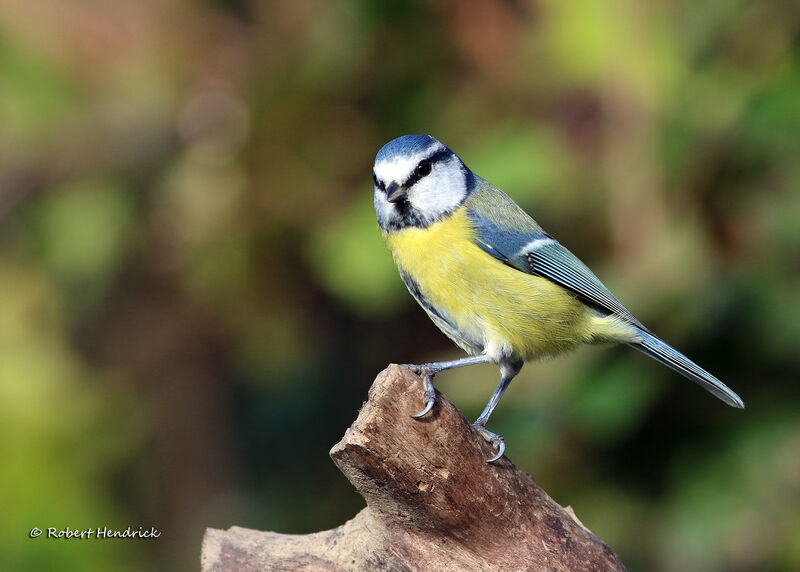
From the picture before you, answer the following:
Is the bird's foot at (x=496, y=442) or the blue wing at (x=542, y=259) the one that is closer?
the bird's foot at (x=496, y=442)

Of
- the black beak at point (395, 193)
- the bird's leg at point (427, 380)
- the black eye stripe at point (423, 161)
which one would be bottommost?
the bird's leg at point (427, 380)

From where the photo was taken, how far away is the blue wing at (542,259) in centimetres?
287

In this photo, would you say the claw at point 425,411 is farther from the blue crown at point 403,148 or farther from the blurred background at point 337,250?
the blurred background at point 337,250

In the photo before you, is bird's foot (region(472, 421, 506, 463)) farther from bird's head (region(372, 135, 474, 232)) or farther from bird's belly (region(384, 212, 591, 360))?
bird's head (region(372, 135, 474, 232))

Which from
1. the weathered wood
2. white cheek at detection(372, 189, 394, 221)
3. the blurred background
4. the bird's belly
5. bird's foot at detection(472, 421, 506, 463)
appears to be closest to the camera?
the weathered wood

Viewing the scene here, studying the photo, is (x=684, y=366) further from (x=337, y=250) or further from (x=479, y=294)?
(x=337, y=250)

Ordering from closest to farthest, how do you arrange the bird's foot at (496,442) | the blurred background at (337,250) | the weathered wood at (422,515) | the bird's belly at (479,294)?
the weathered wood at (422,515)
the bird's foot at (496,442)
the bird's belly at (479,294)
the blurred background at (337,250)

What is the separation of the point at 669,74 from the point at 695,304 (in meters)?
0.92

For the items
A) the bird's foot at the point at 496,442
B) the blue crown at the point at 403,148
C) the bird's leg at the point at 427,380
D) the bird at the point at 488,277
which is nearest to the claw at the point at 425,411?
the bird's leg at the point at 427,380

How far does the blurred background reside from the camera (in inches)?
125

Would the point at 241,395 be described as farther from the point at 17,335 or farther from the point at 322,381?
the point at 17,335

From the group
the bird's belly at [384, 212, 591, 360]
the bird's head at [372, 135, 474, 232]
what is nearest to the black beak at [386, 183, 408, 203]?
the bird's head at [372, 135, 474, 232]

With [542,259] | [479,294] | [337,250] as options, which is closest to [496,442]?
[479,294]

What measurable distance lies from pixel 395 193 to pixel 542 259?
0.55m
